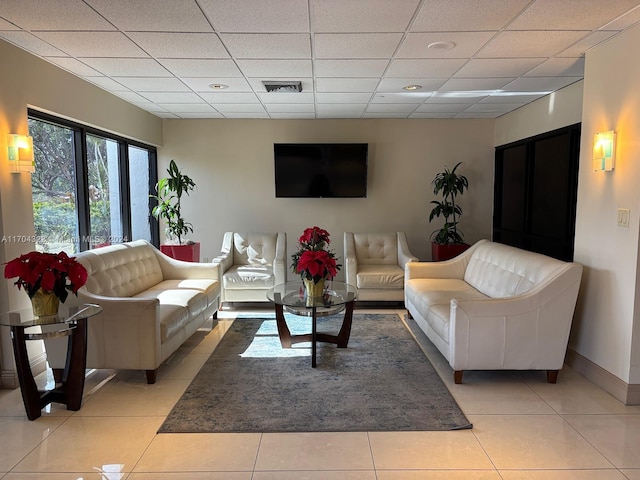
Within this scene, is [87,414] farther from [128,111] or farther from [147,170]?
[147,170]

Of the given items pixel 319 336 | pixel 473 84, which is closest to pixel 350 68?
pixel 473 84

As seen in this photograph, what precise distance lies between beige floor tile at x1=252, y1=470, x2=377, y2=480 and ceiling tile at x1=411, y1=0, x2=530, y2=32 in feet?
8.74

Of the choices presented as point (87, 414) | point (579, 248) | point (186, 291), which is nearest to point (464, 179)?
point (579, 248)

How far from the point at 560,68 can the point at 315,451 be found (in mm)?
3768

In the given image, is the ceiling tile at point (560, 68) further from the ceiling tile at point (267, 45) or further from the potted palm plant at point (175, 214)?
the potted palm plant at point (175, 214)

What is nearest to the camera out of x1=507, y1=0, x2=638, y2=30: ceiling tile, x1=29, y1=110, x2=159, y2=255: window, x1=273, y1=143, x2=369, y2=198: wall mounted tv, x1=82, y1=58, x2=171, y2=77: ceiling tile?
x1=507, y1=0, x2=638, y2=30: ceiling tile

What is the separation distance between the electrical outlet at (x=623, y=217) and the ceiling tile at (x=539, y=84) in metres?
1.79

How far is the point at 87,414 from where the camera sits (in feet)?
9.57

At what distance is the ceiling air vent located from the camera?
4449 millimetres

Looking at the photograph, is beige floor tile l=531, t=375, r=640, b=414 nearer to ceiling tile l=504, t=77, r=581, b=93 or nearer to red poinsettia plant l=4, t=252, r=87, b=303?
ceiling tile l=504, t=77, r=581, b=93

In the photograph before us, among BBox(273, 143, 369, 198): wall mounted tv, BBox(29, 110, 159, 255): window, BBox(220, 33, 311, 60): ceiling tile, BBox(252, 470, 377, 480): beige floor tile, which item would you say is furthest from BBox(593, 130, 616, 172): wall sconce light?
BBox(29, 110, 159, 255): window

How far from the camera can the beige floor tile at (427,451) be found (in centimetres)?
236

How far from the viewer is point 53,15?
2.78 m

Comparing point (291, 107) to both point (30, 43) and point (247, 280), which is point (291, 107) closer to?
point (247, 280)
